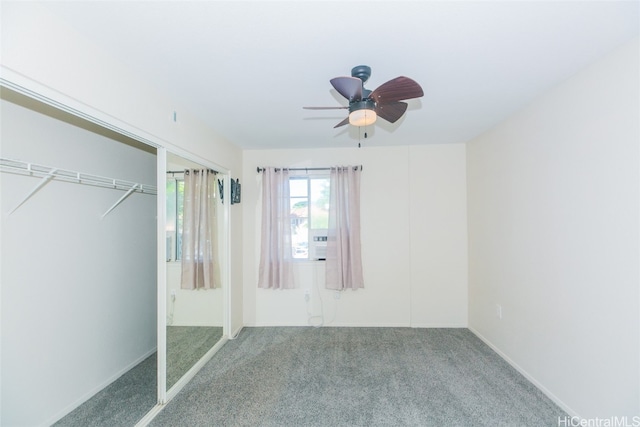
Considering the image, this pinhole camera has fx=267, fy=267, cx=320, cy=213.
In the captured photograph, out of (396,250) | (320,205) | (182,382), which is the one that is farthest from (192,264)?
(396,250)

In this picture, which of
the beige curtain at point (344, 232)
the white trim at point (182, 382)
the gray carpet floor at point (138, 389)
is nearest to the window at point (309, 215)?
the beige curtain at point (344, 232)

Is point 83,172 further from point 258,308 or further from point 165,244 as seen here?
point 258,308

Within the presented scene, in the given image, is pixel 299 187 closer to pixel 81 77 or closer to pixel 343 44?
pixel 343 44

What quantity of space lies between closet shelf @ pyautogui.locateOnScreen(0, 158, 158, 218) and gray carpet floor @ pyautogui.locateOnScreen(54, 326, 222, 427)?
1326 millimetres

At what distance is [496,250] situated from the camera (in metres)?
2.88

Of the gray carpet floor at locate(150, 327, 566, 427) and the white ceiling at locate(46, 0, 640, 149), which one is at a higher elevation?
the white ceiling at locate(46, 0, 640, 149)

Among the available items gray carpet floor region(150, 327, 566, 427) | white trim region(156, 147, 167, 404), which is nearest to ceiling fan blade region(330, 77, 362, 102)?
white trim region(156, 147, 167, 404)

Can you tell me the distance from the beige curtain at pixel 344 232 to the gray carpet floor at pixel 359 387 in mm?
749

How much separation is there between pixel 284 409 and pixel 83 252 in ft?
6.72

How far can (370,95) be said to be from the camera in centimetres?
161

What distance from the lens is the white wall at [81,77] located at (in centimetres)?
114

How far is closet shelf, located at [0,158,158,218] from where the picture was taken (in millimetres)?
1693

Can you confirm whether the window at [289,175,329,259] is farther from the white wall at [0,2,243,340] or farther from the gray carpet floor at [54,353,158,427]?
the gray carpet floor at [54,353,158,427]

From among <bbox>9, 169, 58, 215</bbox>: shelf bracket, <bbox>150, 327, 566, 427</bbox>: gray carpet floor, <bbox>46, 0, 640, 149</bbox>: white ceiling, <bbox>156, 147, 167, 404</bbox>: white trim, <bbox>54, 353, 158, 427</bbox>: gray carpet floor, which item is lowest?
<bbox>150, 327, 566, 427</bbox>: gray carpet floor
